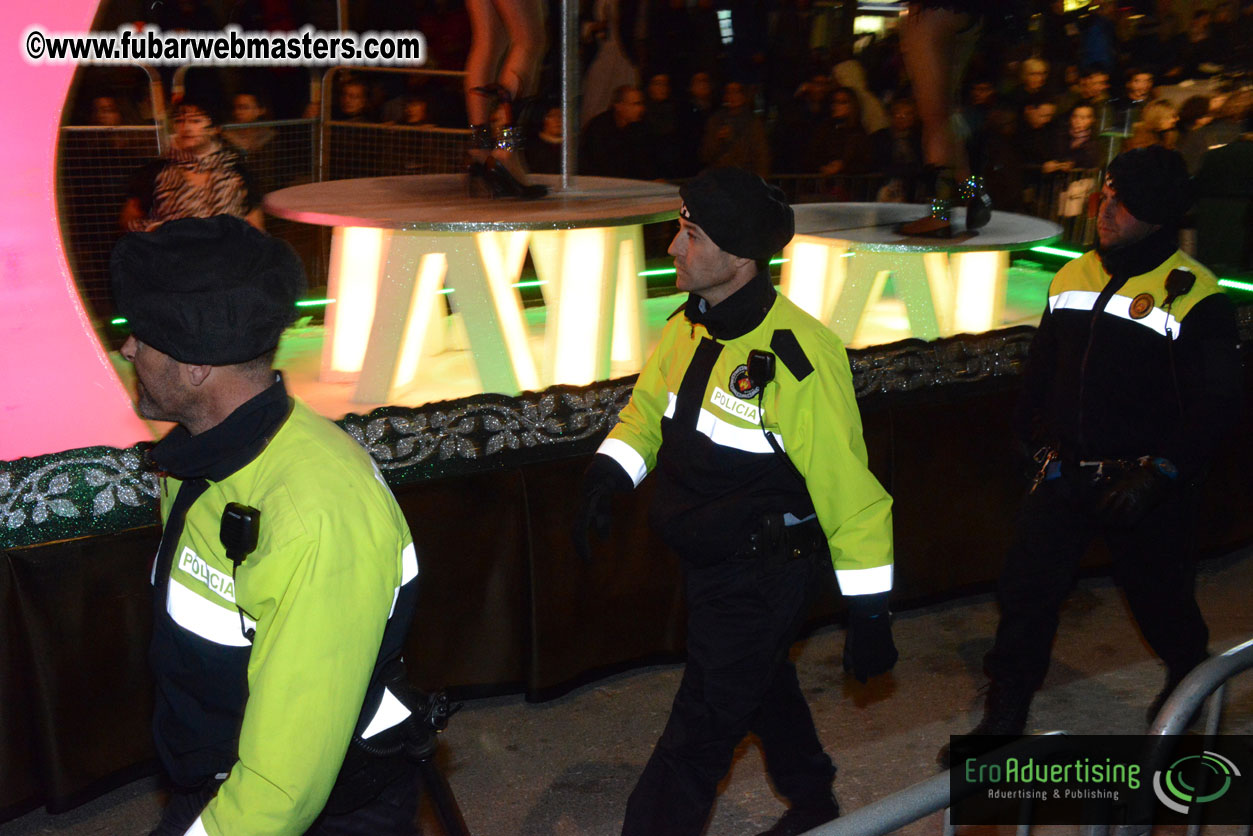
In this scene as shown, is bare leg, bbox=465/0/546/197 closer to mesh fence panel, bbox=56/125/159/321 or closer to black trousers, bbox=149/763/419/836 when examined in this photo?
mesh fence panel, bbox=56/125/159/321

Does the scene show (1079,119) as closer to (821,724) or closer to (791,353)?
(821,724)

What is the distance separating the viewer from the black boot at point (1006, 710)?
3469 millimetres

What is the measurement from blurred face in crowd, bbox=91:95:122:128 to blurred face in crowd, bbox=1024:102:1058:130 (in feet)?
20.3

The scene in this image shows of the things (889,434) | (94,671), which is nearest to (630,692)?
(889,434)

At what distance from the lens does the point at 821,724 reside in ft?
12.8

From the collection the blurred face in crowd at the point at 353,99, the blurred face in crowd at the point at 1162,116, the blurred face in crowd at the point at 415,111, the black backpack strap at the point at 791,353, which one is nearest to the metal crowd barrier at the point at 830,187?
the blurred face in crowd at the point at 1162,116

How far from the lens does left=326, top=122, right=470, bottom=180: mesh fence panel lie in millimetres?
7676

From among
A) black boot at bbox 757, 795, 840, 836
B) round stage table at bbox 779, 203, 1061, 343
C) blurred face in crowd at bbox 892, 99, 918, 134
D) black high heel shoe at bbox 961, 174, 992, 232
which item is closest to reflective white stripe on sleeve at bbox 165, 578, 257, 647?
black boot at bbox 757, 795, 840, 836

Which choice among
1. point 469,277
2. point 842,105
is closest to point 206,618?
point 469,277

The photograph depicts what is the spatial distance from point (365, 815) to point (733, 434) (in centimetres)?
113

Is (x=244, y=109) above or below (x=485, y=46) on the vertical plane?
below

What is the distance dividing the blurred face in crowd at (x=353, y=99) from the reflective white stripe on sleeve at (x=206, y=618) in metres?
6.44

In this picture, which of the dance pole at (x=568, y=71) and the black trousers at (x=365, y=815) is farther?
the dance pole at (x=568, y=71)

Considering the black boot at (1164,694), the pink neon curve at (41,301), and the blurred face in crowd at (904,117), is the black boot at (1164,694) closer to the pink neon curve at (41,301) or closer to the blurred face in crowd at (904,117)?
the pink neon curve at (41,301)
